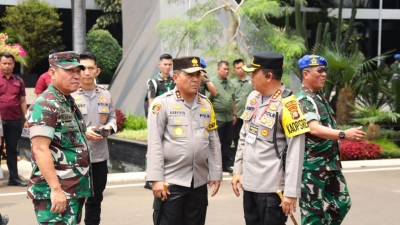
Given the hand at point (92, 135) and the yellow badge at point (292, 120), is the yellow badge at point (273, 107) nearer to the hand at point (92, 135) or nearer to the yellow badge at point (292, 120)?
the yellow badge at point (292, 120)

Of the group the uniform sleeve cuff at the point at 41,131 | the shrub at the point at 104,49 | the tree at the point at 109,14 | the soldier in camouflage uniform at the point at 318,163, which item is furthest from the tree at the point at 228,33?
the tree at the point at 109,14

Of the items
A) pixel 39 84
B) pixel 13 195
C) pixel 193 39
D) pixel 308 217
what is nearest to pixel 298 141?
pixel 308 217

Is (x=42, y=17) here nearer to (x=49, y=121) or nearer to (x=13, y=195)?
(x=13, y=195)

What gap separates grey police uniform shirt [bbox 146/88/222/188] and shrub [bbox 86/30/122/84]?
20.5 meters

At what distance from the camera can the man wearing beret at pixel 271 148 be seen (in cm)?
503

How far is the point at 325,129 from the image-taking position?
578 centimetres

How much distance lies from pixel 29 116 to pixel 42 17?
69.5 ft

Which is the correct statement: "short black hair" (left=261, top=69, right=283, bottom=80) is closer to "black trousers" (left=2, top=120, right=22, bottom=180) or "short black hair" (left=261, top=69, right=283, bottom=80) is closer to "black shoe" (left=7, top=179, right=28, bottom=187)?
"black trousers" (left=2, top=120, right=22, bottom=180)

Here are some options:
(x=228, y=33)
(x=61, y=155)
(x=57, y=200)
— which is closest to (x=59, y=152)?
(x=61, y=155)

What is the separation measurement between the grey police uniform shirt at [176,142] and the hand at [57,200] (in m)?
0.85

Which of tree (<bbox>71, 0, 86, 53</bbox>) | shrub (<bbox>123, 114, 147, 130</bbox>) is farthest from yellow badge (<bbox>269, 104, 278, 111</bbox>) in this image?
tree (<bbox>71, 0, 86, 53</bbox>)

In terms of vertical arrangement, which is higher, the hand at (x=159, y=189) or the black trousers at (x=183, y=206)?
the hand at (x=159, y=189)

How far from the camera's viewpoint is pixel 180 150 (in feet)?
17.6

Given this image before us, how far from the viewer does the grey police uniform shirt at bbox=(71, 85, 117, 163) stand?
6634mm
